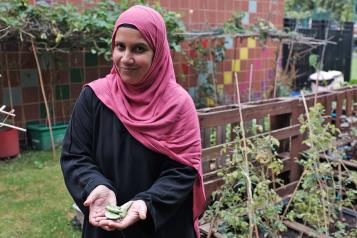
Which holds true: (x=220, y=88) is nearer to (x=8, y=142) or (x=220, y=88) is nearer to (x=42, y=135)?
(x=42, y=135)

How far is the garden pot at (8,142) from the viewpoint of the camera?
Answer: 5074mm

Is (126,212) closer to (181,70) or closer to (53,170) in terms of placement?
(53,170)

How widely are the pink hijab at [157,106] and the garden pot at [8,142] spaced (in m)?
3.81

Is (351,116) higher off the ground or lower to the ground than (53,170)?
higher

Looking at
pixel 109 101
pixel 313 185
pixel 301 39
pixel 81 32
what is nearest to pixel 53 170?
pixel 81 32

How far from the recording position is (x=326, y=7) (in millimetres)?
25438

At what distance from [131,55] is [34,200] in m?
2.91

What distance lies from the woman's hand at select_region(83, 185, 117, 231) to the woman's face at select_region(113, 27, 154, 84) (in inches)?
16.3

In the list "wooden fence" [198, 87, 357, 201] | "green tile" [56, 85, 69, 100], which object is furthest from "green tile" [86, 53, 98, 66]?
"wooden fence" [198, 87, 357, 201]

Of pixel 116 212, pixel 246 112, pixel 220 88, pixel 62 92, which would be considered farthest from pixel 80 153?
pixel 220 88

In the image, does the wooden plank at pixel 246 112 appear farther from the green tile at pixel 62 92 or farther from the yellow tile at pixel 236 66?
the yellow tile at pixel 236 66

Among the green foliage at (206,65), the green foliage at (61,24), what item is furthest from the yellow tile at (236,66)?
the green foliage at (61,24)

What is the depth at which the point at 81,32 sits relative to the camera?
5.12m

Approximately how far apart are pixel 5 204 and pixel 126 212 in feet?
9.36
